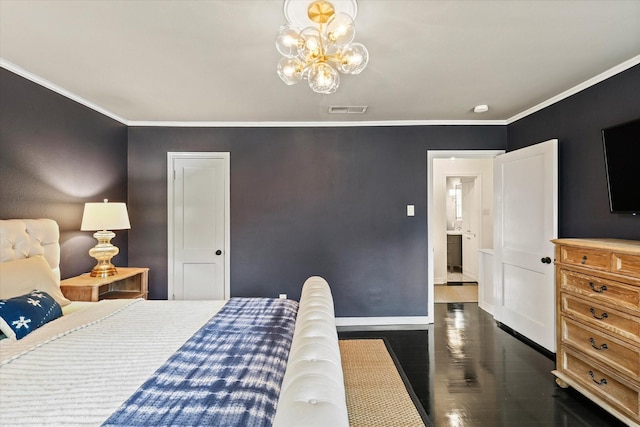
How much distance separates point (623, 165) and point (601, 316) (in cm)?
110

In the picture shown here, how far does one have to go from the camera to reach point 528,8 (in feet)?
5.51

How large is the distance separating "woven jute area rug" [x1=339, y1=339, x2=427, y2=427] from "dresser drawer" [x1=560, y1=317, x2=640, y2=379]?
128 centimetres

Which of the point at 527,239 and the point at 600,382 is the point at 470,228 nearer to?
the point at 527,239

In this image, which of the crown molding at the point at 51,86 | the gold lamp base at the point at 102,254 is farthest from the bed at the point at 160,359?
the crown molding at the point at 51,86

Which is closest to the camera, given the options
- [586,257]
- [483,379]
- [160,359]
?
[160,359]

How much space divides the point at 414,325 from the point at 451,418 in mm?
1698

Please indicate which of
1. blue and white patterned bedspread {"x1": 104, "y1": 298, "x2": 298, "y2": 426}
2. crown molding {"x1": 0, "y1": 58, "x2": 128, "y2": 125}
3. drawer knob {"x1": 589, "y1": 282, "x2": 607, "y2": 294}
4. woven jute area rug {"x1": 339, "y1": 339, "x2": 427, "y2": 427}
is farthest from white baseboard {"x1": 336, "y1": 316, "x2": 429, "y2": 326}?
crown molding {"x1": 0, "y1": 58, "x2": 128, "y2": 125}

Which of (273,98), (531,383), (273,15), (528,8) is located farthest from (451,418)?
(273,98)

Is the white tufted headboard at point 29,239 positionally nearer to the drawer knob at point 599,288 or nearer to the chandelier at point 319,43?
the chandelier at point 319,43

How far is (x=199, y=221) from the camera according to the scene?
3.84m

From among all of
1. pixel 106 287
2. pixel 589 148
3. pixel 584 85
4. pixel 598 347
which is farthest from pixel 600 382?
pixel 106 287

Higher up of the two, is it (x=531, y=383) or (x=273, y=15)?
(x=273, y=15)

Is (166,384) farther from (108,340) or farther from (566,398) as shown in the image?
(566,398)

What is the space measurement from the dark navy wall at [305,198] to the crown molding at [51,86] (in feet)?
1.56
